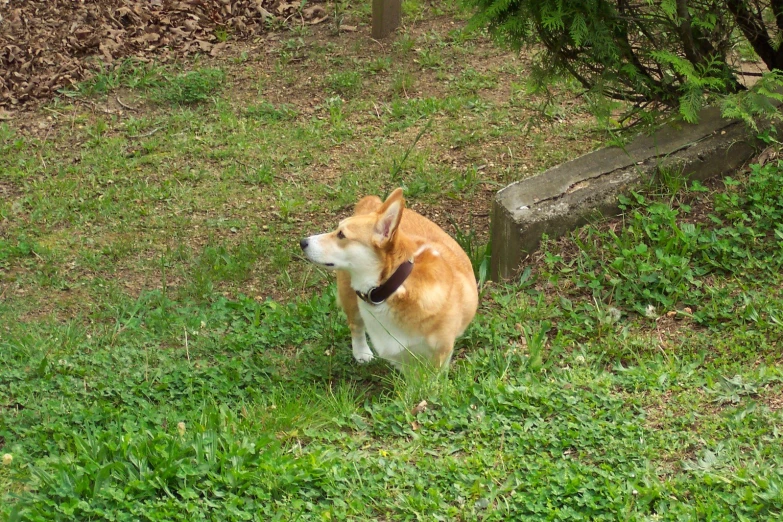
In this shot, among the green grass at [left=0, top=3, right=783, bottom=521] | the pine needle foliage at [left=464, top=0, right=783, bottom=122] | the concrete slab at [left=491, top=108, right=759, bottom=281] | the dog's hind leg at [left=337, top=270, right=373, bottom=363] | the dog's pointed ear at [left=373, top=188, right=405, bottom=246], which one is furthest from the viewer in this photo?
the concrete slab at [left=491, top=108, right=759, bottom=281]

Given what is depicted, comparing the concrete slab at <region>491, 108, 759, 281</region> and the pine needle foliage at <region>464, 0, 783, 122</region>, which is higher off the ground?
the pine needle foliage at <region>464, 0, 783, 122</region>

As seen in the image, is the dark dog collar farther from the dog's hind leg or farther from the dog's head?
the dog's hind leg

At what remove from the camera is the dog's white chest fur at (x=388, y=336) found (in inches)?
183

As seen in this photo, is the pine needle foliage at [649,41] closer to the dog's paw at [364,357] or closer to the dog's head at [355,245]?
the dog's head at [355,245]

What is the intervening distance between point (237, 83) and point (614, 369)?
544cm

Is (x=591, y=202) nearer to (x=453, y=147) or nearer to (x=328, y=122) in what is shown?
(x=453, y=147)

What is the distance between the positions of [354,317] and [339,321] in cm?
52

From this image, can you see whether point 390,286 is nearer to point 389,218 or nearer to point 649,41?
point 389,218

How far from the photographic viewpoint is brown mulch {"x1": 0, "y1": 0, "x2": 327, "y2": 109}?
8.74m

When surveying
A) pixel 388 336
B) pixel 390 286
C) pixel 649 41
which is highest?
pixel 649 41

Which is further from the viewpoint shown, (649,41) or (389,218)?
(649,41)

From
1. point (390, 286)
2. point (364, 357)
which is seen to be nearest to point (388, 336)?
point (390, 286)

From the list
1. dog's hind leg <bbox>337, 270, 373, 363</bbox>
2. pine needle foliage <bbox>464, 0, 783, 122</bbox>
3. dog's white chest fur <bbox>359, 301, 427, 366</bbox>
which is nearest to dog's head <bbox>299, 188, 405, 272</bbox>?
dog's white chest fur <bbox>359, 301, 427, 366</bbox>

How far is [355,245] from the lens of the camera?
14.9ft
